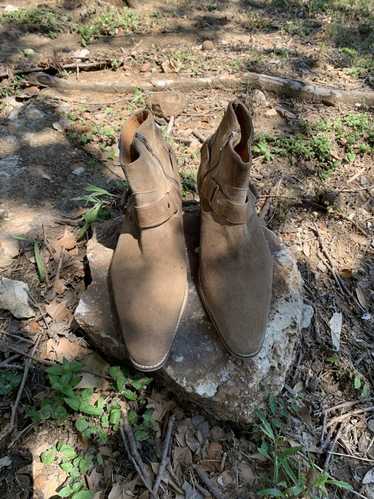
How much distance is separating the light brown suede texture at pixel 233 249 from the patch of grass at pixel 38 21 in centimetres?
333

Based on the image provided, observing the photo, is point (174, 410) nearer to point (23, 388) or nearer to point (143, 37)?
point (23, 388)

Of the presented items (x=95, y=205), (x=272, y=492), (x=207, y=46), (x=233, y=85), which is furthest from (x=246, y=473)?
(x=207, y=46)

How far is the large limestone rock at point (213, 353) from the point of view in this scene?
1.56m

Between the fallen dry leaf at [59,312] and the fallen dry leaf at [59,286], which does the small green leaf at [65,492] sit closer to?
the fallen dry leaf at [59,312]

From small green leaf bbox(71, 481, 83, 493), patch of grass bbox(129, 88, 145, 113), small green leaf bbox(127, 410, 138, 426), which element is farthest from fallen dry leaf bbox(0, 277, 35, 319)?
patch of grass bbox(129, 88, 145, 113)

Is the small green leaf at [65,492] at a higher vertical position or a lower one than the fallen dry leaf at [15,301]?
lower

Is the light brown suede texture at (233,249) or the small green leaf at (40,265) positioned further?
the small green leaf at (40,265)

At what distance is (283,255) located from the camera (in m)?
1.99

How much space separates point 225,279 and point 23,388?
880 millimetres

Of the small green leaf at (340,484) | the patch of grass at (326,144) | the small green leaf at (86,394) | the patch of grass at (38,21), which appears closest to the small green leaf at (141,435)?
the small green leaf at (86,394)

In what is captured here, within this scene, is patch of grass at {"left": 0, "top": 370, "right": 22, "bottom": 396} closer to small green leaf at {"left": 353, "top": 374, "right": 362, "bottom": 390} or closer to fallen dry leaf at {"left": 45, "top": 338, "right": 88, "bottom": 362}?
fallen dry leaf at {"left": 45, "top": 338, "right": 88, "bottom": 362}

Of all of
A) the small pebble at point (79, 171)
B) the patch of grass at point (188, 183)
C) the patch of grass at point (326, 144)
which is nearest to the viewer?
the patch of grass at point (188, 183)

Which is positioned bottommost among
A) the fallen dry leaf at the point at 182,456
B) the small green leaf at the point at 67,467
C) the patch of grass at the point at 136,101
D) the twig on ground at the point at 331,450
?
the twig on ground at the point at 331,450

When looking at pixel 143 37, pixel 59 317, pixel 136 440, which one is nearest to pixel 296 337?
pixel 136 440
